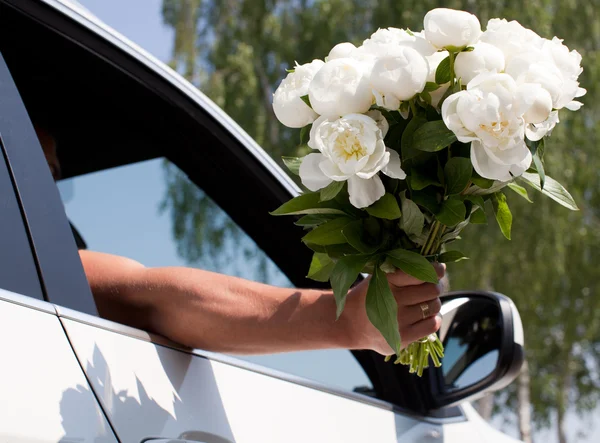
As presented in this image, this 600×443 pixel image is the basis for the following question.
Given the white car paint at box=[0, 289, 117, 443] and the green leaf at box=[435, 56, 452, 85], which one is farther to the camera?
the green leaf at box=[435, 56, 452, 85]

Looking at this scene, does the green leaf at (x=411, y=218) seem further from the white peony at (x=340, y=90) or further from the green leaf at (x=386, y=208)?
the white peony at (x=340, y=90)

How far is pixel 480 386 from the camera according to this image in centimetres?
182

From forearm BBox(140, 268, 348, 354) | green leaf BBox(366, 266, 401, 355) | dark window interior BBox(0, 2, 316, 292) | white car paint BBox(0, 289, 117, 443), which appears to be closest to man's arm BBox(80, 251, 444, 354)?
forearm BBox(140, 268, 348, 354)

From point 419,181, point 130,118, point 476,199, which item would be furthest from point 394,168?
point 130,118

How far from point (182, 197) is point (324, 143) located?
48.0 feet

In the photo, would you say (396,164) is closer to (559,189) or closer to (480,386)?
(559,189)

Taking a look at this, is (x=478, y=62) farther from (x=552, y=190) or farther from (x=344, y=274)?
(x=344, y=274)

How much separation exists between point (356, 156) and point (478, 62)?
0.23 m

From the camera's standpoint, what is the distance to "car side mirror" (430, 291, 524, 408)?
1808mm

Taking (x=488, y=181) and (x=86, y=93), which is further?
(x=86, y=93)

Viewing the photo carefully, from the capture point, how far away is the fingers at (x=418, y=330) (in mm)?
1344

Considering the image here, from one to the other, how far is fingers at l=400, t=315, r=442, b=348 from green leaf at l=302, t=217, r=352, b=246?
23 cm

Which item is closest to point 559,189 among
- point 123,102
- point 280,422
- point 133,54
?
point 280,422

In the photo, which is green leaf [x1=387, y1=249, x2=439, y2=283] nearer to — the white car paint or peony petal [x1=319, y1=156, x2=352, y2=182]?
peony petal [x1=319, y1=156, x2=352, y2=182]
